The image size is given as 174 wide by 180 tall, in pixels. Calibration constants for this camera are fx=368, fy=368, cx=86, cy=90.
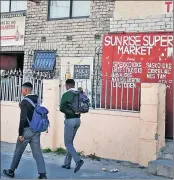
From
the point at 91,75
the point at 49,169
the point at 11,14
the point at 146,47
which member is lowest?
the point at 49,169

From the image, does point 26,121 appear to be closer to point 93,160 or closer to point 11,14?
point 93,160

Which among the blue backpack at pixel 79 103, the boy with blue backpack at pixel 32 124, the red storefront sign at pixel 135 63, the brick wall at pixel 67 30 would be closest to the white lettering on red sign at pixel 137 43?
the red storefront sign at pixel 135 63

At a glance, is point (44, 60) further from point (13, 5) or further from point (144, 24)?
point (144, 24)

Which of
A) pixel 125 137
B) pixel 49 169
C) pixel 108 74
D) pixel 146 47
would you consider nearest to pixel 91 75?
pixel 108 74

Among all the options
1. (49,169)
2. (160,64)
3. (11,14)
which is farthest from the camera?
(11,14)

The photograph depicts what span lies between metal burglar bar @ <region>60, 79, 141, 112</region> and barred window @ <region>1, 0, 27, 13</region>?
3.72 m

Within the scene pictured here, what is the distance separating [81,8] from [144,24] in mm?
2108

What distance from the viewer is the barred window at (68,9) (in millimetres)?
10347

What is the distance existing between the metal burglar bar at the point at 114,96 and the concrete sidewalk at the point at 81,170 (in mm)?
1364

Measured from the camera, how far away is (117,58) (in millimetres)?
9375

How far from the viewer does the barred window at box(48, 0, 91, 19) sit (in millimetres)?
10347

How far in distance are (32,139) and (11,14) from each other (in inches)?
248

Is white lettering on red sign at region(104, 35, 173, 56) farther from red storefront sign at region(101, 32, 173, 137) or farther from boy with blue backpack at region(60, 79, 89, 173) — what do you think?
boy with blue backpack at region(60, 79, 89, 173)

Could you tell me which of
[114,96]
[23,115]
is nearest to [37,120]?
[23,115]
